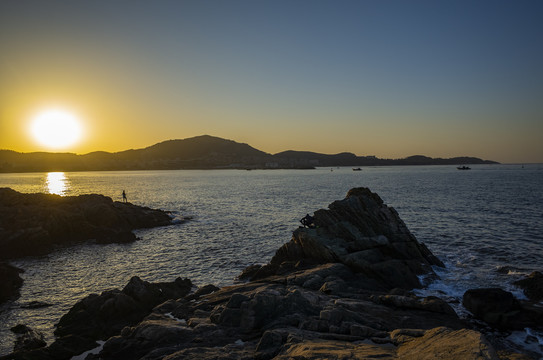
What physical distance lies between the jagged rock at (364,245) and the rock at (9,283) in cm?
1878

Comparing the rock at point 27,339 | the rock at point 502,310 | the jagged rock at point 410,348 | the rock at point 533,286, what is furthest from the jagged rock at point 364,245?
the rock at point 27,339

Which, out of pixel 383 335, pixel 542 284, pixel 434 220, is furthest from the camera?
pixel 434 220

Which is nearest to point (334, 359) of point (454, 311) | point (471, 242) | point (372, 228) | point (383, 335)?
point (383, 335)

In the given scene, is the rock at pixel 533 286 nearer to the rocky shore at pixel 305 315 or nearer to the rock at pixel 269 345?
the rocky shore at pixel 305 315

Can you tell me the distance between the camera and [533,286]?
70.9ft

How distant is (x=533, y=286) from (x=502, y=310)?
6.24 metres

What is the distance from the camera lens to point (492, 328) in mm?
16844

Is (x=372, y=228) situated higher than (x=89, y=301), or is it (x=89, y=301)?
(x=372, y=228)

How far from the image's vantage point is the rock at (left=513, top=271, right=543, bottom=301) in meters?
20.6

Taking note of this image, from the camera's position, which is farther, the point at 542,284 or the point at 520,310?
the point at 542,284

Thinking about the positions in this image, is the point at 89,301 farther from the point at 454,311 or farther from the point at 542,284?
the point at 542,284

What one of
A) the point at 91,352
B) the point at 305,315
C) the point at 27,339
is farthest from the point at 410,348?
the point at 27,339

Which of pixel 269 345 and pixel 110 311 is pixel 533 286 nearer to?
pixel 269 345

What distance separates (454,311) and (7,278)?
3266 cm
